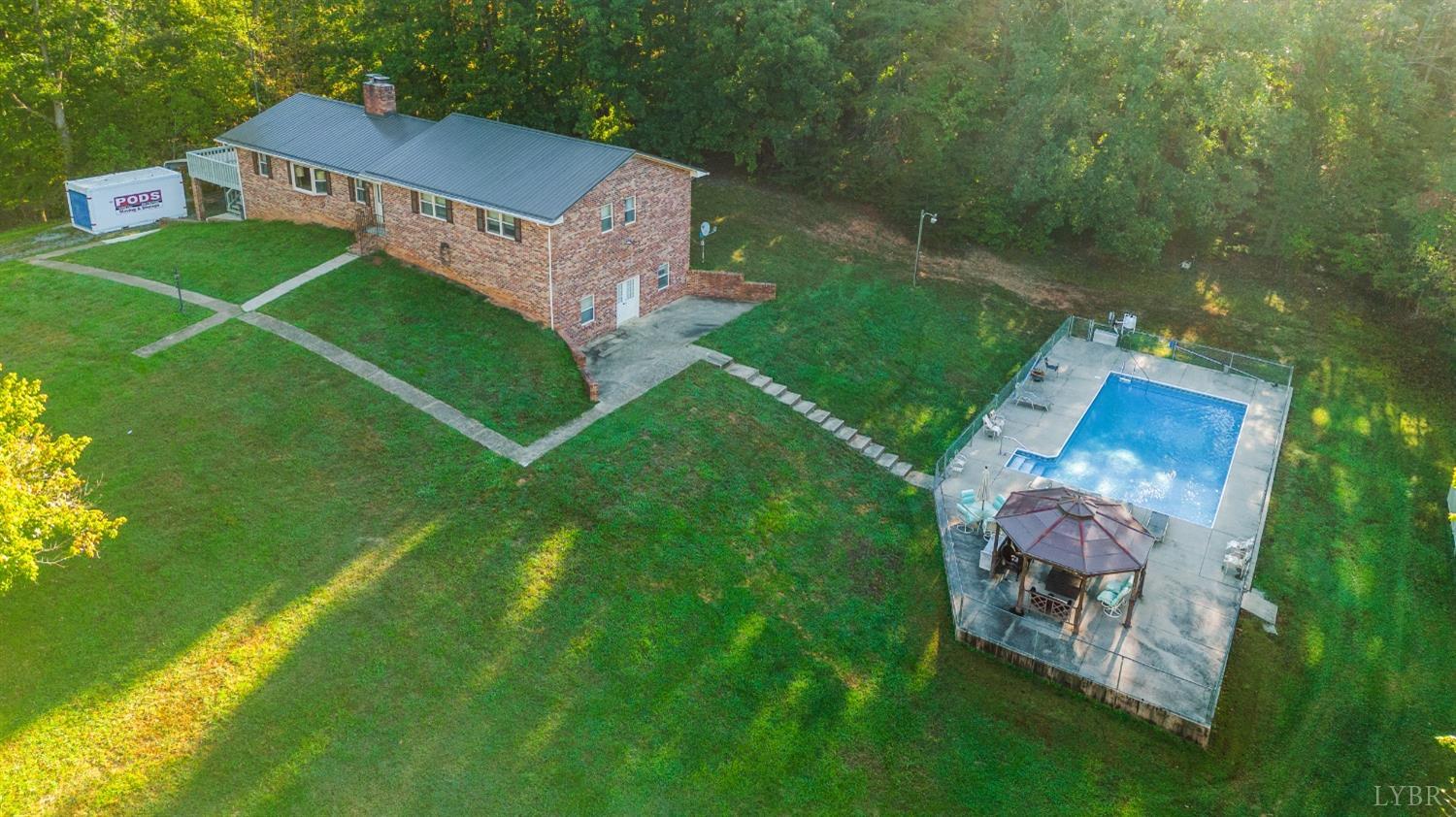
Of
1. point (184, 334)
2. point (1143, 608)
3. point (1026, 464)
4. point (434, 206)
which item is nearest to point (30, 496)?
point (184, 334)

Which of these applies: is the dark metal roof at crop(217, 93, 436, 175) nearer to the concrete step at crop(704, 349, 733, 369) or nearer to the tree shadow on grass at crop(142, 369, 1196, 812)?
the concrete step at crop(704, 349, 733, 369)

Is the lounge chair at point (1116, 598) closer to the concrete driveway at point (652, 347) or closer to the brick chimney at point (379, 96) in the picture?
the concrete driveway at point (652, 347)

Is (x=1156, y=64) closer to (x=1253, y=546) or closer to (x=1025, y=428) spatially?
(x=1025, y=428)

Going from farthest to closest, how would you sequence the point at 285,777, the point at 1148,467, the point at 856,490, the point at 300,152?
the point at 300,152
the point at 1148,467
the point at 856,490
the point at 285,777

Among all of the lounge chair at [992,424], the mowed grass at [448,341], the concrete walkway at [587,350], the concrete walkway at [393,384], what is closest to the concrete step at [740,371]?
the concrete walkway at [587,350]

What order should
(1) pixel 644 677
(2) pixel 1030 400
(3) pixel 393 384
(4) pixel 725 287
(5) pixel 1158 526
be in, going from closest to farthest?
(1) pixel 644 677 < (5) pixel 1158 526 < (3) pixel 393 384 < (2) pixel 1030 400 < (4) pixel 725 287

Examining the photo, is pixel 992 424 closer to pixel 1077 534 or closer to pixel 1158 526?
pixel 1158 526

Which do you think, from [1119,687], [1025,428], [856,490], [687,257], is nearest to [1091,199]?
[1025,428]
